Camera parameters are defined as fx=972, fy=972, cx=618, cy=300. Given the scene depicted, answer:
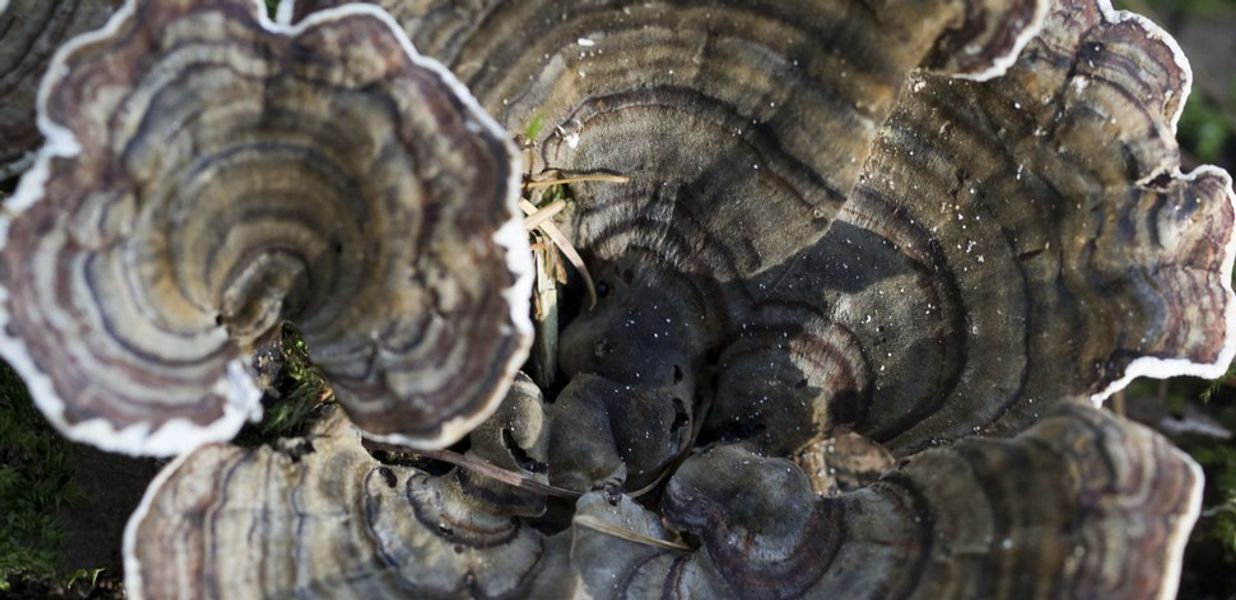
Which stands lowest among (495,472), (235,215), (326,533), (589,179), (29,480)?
(29,480)

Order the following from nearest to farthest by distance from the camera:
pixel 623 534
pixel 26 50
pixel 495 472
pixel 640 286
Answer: pixel 26 50 → pixel 623 534 → pixel 495 472 → pixel 640 286

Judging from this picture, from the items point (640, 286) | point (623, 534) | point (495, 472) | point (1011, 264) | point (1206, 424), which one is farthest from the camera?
point (1206, 424)

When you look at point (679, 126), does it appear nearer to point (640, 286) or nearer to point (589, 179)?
point (589, 179)

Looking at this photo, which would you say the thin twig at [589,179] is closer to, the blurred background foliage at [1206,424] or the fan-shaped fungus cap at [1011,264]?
the fan-shaped fungus cap at [1011,264]

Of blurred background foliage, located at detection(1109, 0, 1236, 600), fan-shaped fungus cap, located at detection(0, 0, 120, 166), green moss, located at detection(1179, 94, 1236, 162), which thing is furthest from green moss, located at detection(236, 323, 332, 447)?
green moss, located at detection(1179, 94, 1236, 162)

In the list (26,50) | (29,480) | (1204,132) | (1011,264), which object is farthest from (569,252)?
(1204,132)

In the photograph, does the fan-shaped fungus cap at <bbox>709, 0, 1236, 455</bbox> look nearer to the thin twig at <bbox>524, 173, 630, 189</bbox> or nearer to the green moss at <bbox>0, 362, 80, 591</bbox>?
the thin twig at <bbox>524, 173, 630, 189</bbox>

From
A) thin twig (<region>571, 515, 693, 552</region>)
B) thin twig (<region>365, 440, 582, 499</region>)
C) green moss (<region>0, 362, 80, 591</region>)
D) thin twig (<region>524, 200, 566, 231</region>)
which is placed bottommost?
green moss (<region>0, 362, 80, 591</region>)

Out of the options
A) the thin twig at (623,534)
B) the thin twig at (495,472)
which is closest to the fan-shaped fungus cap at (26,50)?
the thin twig at (495,472)
